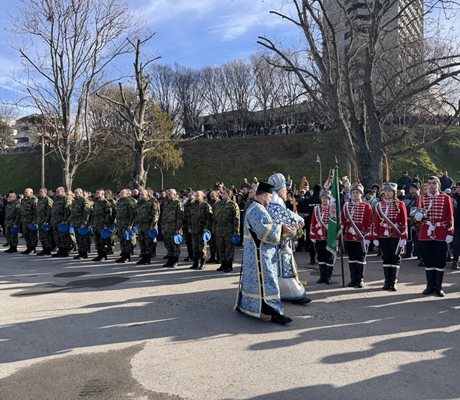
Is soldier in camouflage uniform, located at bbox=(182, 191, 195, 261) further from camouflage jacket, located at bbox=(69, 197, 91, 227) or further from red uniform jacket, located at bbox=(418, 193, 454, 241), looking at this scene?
red uniform jacket, located at bbox=(418, 193, 454, 241)

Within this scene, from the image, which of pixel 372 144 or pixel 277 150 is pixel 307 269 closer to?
pixel 372 144

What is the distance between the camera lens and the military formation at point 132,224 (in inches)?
448

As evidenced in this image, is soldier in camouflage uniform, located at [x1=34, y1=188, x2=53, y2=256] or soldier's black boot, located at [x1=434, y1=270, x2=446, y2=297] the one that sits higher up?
soldier in camouflage uniform, located at [x1=34, y1=188, x2=53, y2=256]

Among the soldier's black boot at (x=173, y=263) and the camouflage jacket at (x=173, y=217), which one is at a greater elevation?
the camouflage jacket at (x=173, y=217)

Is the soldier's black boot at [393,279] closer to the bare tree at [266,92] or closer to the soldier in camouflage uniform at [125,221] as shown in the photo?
the soldier in camouflage uniform at [125,221]

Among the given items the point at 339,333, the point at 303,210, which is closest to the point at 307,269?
the point at 303,210

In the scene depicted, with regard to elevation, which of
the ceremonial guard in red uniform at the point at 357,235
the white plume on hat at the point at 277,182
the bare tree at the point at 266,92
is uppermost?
the bare tree at the point at 266,92

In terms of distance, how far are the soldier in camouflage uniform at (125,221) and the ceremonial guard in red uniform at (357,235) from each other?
245 inches

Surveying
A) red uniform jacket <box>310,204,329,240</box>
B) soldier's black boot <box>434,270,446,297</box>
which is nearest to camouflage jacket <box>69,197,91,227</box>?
red uniform jacket <box>310,204,329,240</box>

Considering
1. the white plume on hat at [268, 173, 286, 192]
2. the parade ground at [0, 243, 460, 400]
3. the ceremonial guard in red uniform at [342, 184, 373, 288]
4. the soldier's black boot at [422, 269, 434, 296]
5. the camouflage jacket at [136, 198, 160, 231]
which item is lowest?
the parade ground at [0, 243, 460, 400]

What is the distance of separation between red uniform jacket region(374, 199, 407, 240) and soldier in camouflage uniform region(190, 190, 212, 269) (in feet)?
14.4

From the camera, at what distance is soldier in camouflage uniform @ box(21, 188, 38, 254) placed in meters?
15.4

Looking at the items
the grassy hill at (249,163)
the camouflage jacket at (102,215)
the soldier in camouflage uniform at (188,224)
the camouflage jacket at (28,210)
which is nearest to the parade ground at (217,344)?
the soldier in camouflage uniform at (188,224)

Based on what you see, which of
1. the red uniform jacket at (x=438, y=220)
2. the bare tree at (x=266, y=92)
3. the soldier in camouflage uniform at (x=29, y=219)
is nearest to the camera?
the red uniform jacket at (x=438, y=220)
